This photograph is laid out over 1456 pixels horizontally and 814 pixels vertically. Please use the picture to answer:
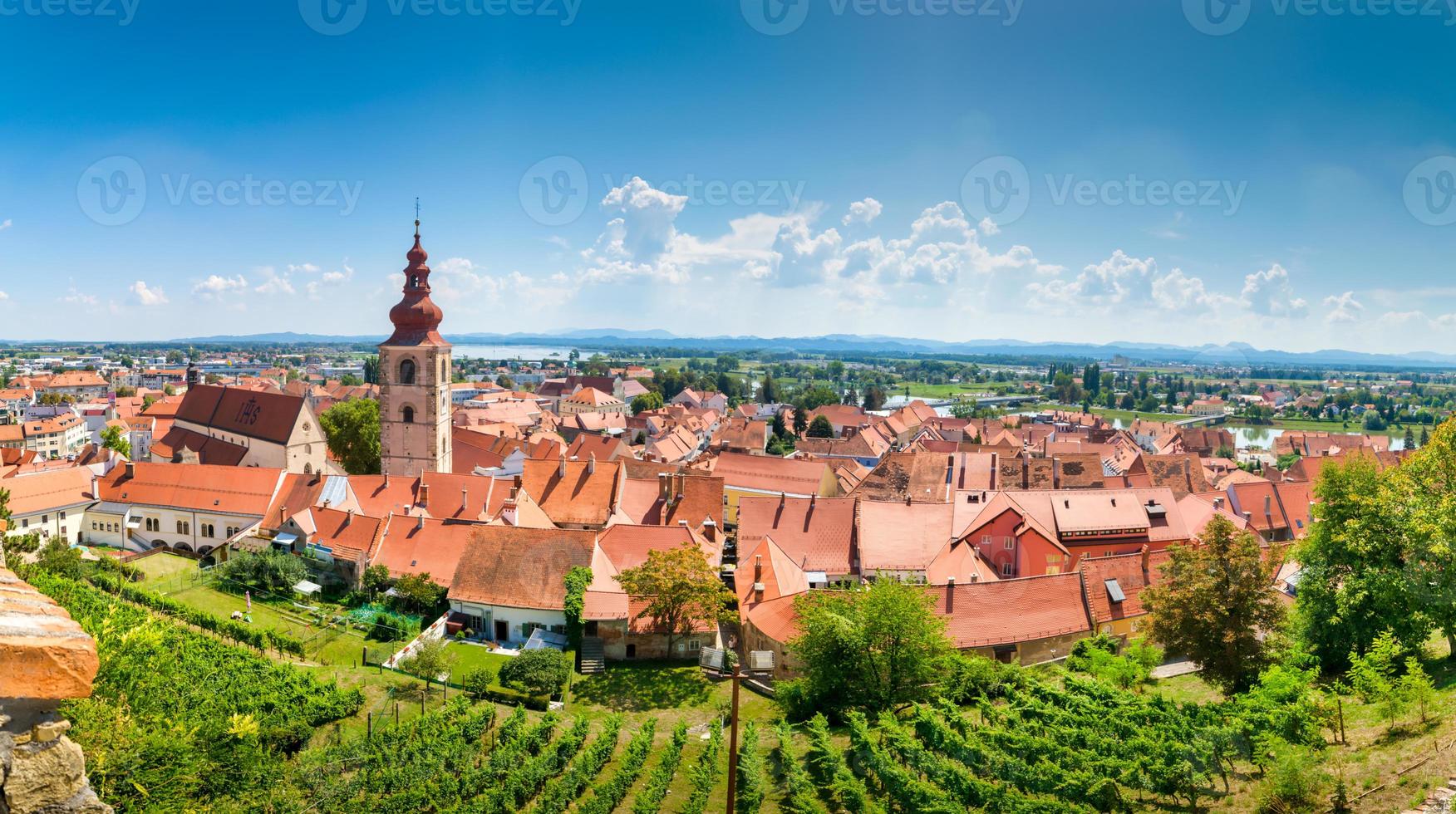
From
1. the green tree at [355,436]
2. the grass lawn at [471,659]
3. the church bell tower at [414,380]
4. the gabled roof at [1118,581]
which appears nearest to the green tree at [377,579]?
the grass lawn at [471,659]

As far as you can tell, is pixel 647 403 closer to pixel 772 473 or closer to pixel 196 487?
pixel 772 473

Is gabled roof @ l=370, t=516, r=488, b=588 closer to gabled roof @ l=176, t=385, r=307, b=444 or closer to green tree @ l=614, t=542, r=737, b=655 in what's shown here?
green tree @ l=614, t=542, r=737, b=655

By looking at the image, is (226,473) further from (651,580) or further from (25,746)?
(25,746)

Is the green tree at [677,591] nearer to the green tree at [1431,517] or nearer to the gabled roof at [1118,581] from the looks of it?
the gabled roof at [1118,581]

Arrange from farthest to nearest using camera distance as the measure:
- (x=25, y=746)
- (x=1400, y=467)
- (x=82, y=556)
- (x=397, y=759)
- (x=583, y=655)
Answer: (x=82, y=556), (x=583, y=655), (x=1400, y=467), (x=397, y=759), (x=25, y=746)

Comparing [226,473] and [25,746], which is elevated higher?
[25,746]

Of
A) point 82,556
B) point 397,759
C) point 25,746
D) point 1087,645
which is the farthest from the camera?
point 82,556

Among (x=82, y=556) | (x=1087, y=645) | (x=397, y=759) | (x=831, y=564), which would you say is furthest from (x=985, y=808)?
(x=82, y=556)
